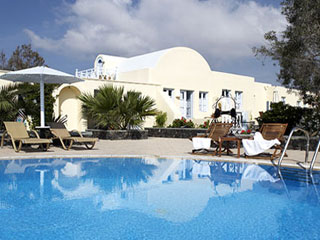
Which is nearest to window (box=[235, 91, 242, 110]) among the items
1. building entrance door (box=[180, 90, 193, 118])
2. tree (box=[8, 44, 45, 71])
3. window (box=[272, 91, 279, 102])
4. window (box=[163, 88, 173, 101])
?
window (box=[272, 91, 279, 102])

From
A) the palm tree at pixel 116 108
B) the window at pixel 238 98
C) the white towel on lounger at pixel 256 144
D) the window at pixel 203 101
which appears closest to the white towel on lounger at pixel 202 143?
the white towel on lounger at pixel 256 144

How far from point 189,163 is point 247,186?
109 inches

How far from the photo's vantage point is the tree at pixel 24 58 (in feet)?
144

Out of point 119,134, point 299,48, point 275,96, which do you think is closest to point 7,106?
point 119,134

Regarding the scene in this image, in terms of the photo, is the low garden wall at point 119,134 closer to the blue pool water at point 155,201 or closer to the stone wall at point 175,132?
the stone wall at point 175,132

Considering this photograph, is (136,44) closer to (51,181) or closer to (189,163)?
(189,163)

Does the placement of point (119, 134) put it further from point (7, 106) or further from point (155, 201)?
point (155, 201)

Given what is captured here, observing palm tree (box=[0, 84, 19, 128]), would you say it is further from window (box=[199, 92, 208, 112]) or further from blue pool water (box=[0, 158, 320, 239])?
window (box=[199, 92, 208, 112])

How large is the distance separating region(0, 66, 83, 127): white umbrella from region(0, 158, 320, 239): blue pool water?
12.6ft

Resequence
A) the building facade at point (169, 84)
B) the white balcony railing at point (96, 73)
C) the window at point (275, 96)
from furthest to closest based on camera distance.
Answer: the window at point (275, 96) → the white balcony railing at point (96, 73) → the building facade at point (169, 84)

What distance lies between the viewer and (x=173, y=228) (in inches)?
174

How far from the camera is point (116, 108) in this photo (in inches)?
678

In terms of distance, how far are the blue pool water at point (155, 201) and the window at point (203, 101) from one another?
57.4 feet

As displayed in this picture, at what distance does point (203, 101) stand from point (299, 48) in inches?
569
